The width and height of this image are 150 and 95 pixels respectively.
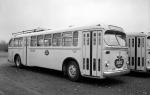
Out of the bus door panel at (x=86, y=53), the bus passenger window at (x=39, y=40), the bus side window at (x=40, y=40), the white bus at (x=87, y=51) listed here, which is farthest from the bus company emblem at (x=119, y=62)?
the bus passenger window at (x=39, y=40)

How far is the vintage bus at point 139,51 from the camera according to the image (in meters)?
11.2

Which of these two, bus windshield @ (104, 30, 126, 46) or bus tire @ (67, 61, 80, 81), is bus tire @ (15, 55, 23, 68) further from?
bus windshield @ (104, 30, 126, 46)

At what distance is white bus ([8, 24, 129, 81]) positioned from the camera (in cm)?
865

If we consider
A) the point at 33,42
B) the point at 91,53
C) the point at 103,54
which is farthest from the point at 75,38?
the point at 33,42

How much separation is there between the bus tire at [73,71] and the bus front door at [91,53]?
55cm

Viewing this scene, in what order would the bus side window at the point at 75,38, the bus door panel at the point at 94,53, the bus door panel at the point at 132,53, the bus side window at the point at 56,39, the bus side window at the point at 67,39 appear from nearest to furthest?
the bus door panel at the point at 94,53 → the bus side window at the point at 75,38 → the bus side window at the point at 67,39 → the bus side window at the point at 56,39 → the bus door panel at the point at 132,53

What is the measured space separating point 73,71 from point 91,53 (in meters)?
1.52

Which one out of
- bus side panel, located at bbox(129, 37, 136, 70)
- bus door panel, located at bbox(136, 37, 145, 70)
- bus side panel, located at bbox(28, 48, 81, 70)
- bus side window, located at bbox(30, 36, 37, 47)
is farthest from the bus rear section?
bus side window, located at bbox(30, 36, 37, 47)

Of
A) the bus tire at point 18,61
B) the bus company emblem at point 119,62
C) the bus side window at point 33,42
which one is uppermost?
the bus side window at point 33,42

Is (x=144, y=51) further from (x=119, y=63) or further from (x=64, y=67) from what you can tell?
(x=64, y=67)

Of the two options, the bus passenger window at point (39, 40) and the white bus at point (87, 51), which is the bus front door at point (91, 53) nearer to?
the white bus at point (87, 51)

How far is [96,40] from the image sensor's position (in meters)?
8.75

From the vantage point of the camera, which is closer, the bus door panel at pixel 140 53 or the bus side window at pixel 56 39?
the bus side window at pixel 56 39

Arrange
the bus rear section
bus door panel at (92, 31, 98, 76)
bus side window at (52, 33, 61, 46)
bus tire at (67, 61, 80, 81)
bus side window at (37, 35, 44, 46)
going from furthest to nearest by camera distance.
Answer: bus side window at (37, 35, 44, 46) < bus side window at (52, 33, 61, 46) < bus tire at (67, 61, 80, 81) < bus door panel at (92, 31, 98, 76) < the bus rear section
